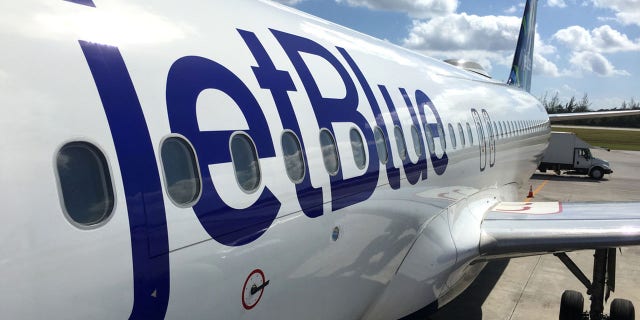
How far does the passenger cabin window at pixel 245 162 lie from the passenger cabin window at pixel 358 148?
1.34m

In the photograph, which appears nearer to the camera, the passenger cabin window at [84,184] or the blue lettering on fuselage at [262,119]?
the passenger cabin window at [84,184]

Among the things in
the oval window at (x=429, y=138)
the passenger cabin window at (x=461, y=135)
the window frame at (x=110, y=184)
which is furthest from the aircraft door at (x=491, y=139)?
the window frame at (x=110, y=184)

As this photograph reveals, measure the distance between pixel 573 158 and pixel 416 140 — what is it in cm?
2549

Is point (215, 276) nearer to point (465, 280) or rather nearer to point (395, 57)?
point (395, 57)

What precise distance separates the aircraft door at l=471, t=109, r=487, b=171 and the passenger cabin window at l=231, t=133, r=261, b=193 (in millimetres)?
5866

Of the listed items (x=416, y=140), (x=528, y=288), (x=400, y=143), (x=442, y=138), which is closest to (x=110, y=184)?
(x=400, y=143)

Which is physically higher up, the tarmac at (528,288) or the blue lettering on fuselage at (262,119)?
the blue lettering on fuselage at (262,119)

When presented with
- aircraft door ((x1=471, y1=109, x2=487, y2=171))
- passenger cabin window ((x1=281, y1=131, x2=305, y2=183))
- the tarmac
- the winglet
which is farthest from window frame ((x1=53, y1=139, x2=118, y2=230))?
the winglet

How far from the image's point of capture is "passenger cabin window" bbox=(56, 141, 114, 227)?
2.26 m

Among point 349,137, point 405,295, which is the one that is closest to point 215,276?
point 349,137

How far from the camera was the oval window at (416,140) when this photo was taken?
5.90 m

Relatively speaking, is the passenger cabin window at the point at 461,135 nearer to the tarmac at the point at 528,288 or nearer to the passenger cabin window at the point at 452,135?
the passenger cabin window at the point at 452,135

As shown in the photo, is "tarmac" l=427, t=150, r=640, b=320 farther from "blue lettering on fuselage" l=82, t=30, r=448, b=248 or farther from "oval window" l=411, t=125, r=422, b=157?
"blue lettering on fuselage" l=82, t=30, r=448, b=248

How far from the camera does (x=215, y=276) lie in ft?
9.74
